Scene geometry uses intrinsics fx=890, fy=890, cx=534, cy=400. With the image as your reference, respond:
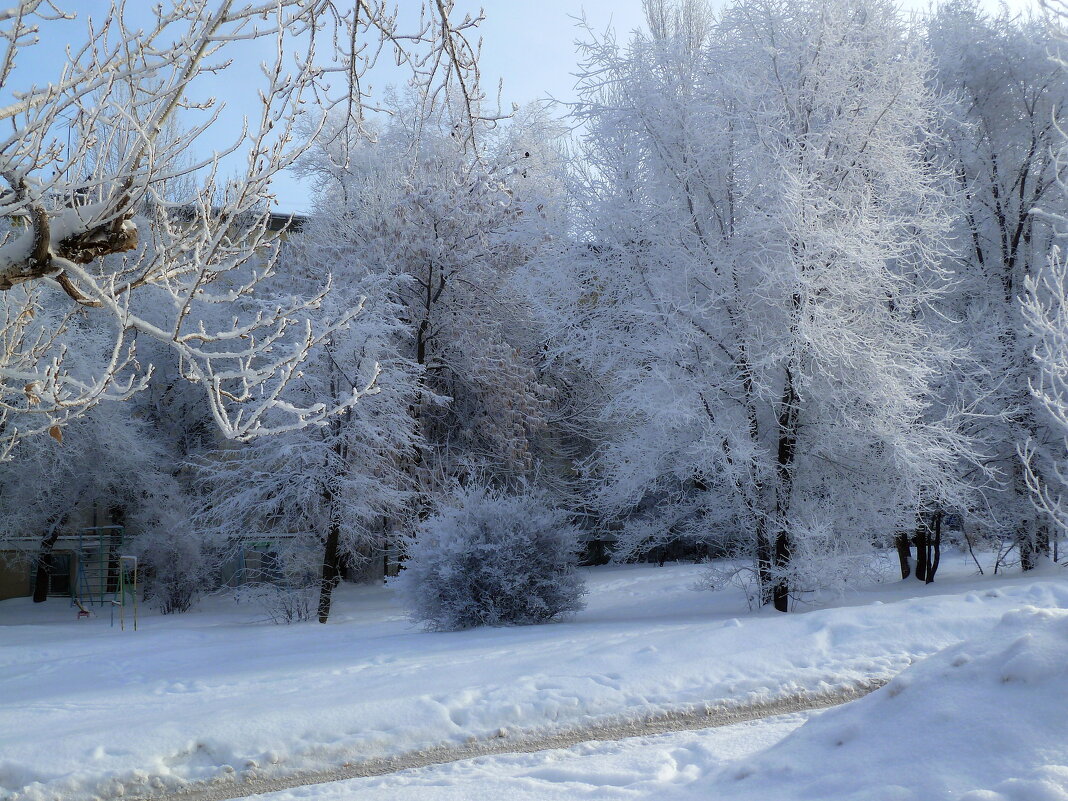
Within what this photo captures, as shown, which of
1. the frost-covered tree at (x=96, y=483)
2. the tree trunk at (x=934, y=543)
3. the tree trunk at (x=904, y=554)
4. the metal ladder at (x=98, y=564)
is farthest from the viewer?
the metal ladder at (x=98, y=564)

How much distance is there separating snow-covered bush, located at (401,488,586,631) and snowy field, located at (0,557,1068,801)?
689 millimetres

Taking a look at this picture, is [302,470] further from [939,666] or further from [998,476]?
[939,666]

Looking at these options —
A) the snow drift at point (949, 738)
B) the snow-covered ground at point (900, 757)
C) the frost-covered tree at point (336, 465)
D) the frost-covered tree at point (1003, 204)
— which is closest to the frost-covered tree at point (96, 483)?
the frost-covered tree at point (336, 465)

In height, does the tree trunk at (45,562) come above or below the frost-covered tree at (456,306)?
below

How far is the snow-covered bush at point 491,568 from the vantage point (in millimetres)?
11141

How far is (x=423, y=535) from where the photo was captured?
11797 mm

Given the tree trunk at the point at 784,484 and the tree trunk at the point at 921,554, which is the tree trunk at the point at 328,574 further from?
the tree trunk at the point at 921,554

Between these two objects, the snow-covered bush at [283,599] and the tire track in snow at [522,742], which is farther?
the snow-covered bush at [283,599]

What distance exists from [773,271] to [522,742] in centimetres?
680

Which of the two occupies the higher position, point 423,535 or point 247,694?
point 423,535

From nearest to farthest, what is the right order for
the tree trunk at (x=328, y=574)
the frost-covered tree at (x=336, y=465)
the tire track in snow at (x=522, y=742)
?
the tire track in snow at (x=522, y=742) < the frost-covered tree at (x=336, y=465) < the tree trunk at (x=328, y=574)

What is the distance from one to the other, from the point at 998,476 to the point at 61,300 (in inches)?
787

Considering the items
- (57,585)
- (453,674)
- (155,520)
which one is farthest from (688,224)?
(57,585)

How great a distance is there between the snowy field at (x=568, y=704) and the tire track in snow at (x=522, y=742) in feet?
0.27
